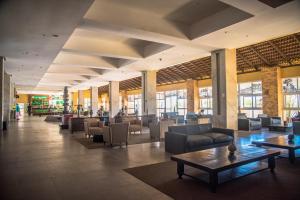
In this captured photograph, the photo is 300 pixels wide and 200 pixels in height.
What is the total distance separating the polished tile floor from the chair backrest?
377 millimetres

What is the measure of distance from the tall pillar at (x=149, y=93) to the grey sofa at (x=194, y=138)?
330 inches

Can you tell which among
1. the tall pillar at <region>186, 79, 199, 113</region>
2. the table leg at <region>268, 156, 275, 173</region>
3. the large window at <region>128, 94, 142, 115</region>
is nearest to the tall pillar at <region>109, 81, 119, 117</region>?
the tall pillar at <region>186, 79, 199, 113</region>

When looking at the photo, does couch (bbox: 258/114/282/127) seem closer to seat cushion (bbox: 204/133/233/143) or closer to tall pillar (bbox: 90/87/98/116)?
seat cushion (bbox: 204/133/233/143)

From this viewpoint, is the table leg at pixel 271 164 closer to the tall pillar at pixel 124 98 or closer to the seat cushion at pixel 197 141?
the seat cushion at pixel 197 141

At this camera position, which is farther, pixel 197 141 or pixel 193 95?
pixel 193 95

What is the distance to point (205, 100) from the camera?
683 inches

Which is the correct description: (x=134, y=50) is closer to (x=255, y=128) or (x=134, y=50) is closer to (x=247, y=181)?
(x=255, y=128)

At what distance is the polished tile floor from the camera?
10.7ft

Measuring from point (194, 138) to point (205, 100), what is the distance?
1233cm

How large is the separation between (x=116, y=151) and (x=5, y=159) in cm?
283

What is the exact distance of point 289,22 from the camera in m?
6.40

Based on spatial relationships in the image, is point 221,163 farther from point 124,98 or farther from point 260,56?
point 124,98

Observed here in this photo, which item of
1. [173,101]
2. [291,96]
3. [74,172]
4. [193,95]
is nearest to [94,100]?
[173,101]

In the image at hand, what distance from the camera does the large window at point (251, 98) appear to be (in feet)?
45.4
